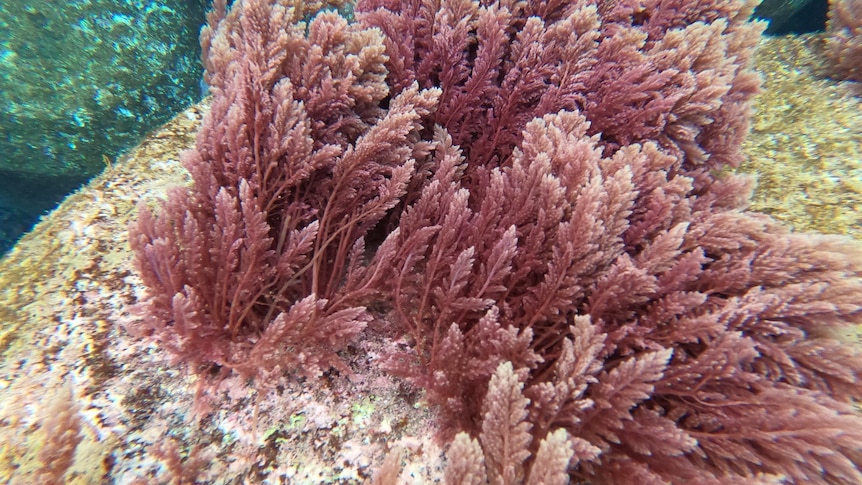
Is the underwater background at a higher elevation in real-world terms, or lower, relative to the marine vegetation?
higher

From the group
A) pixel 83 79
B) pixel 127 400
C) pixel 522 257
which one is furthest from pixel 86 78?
pixel 522 257

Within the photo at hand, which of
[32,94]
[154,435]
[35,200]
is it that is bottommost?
[154,435]

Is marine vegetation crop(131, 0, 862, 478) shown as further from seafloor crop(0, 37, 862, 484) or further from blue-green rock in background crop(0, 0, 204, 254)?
blue-green rock in background crop(0, 0, 204, 254)

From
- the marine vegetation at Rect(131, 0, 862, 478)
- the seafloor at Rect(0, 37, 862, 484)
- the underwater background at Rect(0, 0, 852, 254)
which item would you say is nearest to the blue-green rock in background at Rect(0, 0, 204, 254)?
the underwater background at Rect(0, 0, 852, 254)

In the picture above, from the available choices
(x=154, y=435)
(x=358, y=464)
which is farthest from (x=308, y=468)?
(x=154, y=435)

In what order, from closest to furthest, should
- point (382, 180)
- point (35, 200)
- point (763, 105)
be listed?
point (382, 180) < point (763, 105) < point (35, 200)

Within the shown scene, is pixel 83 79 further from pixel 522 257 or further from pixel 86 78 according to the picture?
pixel 522 257

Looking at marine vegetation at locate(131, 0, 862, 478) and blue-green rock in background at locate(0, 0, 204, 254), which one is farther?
blue-green rock in background at locate(0, 0, 204, 254)

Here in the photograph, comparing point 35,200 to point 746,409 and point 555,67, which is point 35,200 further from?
point 746,409
